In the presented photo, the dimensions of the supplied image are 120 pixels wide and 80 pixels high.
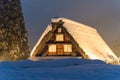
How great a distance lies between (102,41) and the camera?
12195mm

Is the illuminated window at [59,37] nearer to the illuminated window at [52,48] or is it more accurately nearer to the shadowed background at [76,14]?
the illuminated window at [52,48]

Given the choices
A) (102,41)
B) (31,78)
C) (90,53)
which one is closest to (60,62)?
(31,78)

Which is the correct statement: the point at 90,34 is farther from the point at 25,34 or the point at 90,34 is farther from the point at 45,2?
the point at 25,34

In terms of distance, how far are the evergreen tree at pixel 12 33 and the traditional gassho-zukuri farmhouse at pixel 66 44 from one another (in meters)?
1.79

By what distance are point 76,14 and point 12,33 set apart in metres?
3.86

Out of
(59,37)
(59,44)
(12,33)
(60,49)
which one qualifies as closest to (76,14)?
(59,37)

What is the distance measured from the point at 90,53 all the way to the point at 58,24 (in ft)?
4.91

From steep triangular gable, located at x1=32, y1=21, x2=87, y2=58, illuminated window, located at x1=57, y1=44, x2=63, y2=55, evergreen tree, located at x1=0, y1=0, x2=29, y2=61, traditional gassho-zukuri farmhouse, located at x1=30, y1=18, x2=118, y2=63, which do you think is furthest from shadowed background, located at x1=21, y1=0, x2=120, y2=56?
evergreen tree, located at x1=0, y1=0, x2=29, y2=61

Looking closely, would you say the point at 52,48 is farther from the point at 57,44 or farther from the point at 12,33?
the point at 12,33

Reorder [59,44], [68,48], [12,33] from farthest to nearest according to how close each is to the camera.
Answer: [59,44] → [68,48] → [12,33]

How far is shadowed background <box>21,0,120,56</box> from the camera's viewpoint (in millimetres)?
11469

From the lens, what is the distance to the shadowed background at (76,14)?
1147 centimetres

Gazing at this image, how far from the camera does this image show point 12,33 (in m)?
8.66

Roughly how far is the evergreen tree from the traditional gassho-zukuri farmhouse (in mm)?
1787
